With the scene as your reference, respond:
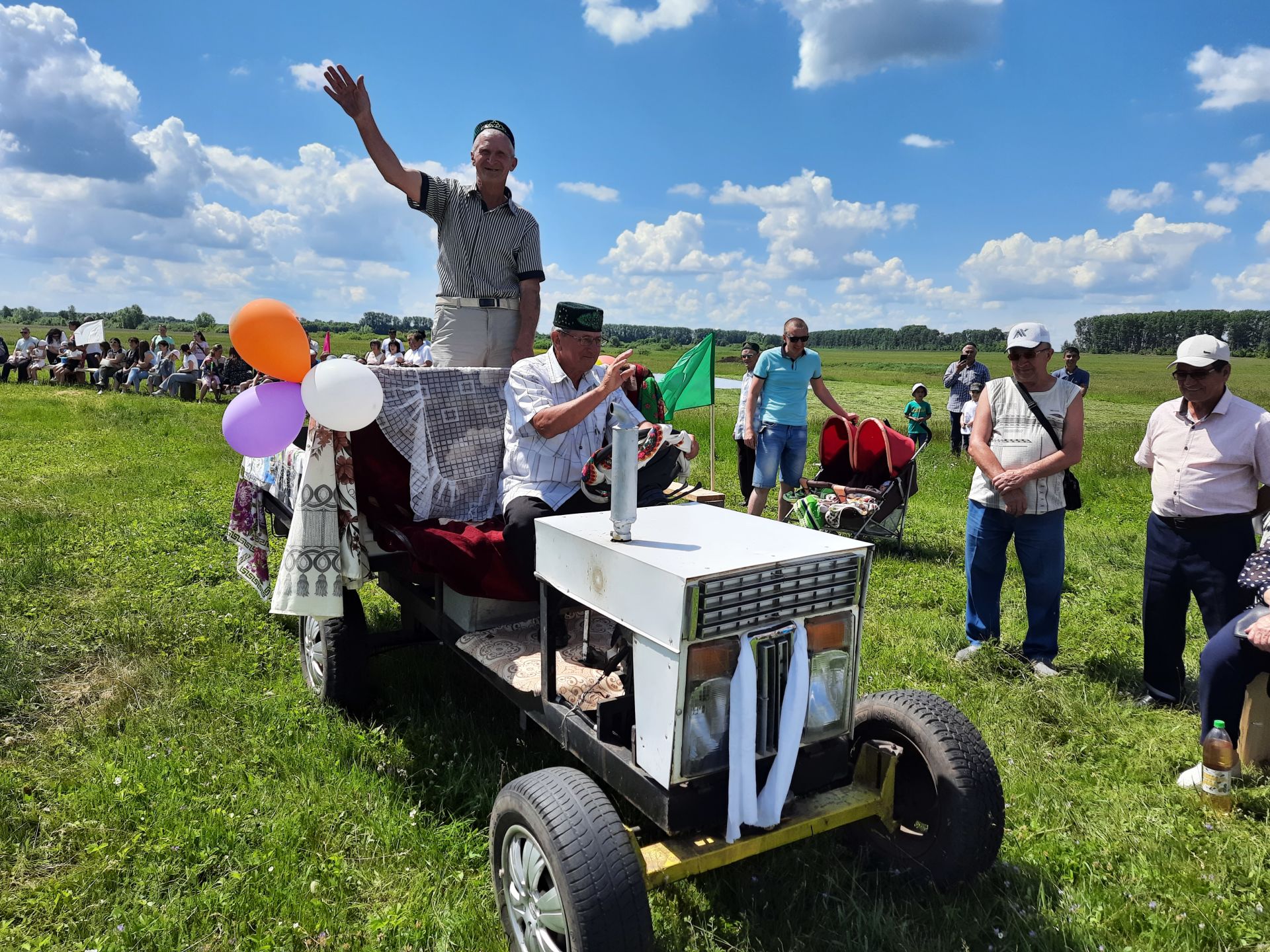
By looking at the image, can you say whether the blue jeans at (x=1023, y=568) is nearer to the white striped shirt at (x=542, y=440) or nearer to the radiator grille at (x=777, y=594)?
the white striped shirt at (x=542, y=440)

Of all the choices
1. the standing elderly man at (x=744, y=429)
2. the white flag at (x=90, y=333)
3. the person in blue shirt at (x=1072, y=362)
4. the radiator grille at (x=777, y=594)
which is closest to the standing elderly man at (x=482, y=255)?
the radiator grille at (x=777, y=594)

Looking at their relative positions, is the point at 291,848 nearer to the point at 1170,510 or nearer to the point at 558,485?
the point at 558,485

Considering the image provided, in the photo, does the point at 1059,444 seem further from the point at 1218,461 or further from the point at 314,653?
the point at 314,653

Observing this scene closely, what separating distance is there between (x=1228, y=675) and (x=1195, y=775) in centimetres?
50

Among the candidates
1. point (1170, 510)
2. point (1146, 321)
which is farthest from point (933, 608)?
point (1146, 321)

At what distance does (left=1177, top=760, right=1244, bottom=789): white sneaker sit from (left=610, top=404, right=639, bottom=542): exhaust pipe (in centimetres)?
292

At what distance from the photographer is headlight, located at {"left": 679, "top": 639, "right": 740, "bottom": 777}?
95.3 inches

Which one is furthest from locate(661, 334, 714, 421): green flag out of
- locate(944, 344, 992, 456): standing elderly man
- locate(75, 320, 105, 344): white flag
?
locate(75, 320, 105, 344): white flag

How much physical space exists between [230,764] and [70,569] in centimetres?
387

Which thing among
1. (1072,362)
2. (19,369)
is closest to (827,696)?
(1072,362)

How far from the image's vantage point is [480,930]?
274 cm

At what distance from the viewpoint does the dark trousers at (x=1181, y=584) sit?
4.28m

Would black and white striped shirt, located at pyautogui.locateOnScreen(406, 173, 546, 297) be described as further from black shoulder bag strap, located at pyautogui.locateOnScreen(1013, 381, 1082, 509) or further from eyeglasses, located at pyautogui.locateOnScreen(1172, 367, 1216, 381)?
eyeglasses, located at pyautogui.locateOnScreen(1172, 367, 1216, 381)

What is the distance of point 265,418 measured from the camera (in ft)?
12.6
